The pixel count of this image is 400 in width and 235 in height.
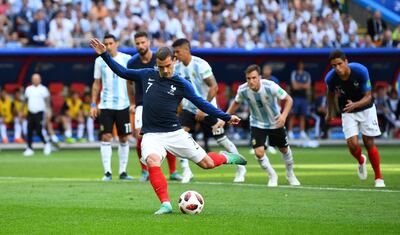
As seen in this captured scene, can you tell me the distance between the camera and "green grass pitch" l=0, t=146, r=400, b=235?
1014 centimetres

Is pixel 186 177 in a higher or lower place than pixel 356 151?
lower

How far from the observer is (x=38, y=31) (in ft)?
98.5

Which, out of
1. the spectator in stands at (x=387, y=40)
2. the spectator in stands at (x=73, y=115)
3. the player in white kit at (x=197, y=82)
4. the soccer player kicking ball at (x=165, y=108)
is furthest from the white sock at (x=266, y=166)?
the spectator in stands at (x=387, y=40)

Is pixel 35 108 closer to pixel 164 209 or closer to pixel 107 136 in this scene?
pixel 107 136

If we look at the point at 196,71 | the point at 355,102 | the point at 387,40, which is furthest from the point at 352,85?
the point at 387,40

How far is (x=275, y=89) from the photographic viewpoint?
1562cm

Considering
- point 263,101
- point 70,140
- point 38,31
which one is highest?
point 263,101

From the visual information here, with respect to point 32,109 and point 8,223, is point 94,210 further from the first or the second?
point 32,109

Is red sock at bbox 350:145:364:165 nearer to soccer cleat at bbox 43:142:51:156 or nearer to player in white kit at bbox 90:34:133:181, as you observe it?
player in white kit at bbox 90:34:133:181

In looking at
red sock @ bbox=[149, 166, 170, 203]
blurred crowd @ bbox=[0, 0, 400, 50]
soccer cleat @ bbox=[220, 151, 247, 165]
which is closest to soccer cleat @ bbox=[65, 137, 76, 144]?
blurred crowd @ bbox=[0, 0, 400, 50]

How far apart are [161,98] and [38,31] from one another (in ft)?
61.4

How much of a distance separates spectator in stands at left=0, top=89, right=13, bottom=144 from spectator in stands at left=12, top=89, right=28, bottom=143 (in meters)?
0.18

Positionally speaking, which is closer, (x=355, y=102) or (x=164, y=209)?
(x=164, y=209)

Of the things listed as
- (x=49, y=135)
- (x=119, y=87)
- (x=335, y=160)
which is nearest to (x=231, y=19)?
(x=49, y=135)
